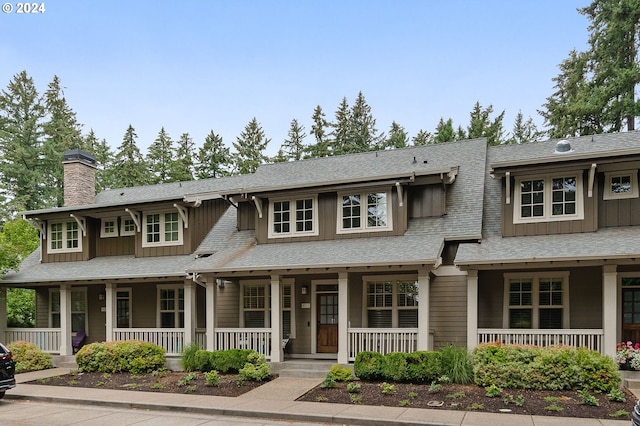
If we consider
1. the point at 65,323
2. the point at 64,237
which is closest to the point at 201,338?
the point at 65,323

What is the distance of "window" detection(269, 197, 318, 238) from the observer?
14227mm

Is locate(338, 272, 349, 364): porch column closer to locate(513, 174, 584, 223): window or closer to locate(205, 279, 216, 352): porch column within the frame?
locate(205, 279, 216, 352): porch column

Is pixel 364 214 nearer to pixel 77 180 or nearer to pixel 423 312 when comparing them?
pixel 423 312

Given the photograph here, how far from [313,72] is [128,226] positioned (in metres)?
12.1

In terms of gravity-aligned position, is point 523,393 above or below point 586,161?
below

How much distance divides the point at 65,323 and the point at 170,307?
10.8 feet

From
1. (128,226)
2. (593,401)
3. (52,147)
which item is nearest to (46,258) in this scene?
(128,226)

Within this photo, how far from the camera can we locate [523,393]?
938cm

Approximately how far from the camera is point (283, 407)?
8898 mm

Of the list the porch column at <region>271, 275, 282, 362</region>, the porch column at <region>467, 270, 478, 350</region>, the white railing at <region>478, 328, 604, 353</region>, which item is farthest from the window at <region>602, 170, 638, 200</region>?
the porch column at <region>271, 275, 282, 362</region>

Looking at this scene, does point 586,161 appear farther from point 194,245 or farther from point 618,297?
point 194,245

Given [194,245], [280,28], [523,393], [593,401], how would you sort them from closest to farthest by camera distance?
1. [593,401]
2. [523,393]
3. [194,245]
4. [280,28]

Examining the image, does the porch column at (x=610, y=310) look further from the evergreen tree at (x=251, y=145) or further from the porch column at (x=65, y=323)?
the evergreen tree at (x=251, y=145)

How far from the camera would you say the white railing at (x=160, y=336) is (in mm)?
14152
